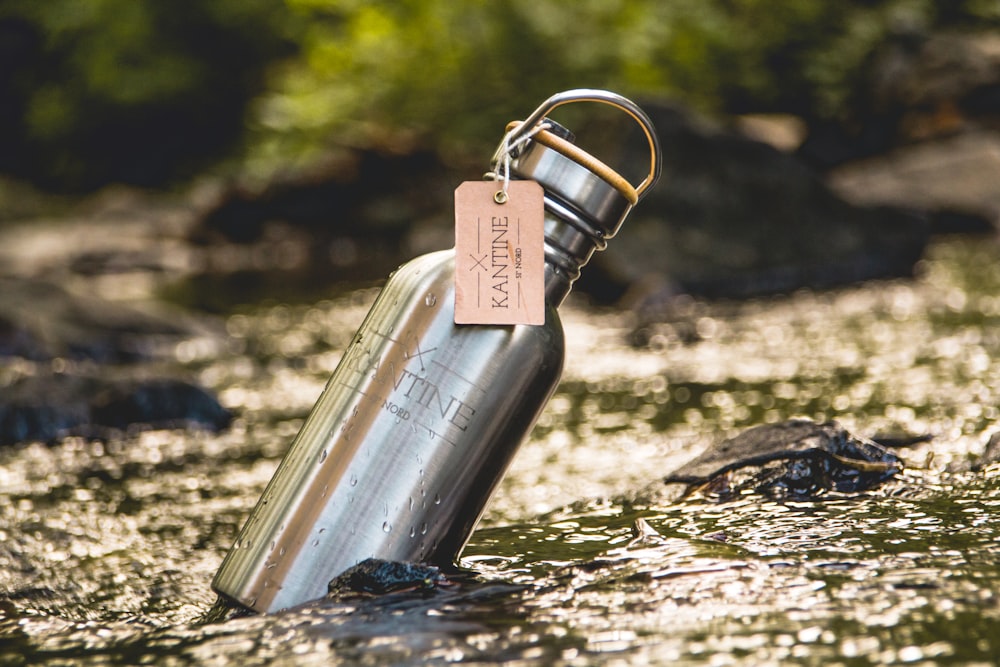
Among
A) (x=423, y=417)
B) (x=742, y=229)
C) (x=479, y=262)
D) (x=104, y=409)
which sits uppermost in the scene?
(x=742, y=229)

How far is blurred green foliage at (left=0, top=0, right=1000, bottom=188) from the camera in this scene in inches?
580

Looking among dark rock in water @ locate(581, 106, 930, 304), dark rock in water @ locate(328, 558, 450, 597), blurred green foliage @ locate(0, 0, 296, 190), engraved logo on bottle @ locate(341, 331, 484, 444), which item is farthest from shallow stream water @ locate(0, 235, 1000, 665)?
blurred green foliage @ locate(0, 0, 296, 190)

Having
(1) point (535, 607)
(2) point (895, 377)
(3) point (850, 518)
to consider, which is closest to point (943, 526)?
(3) point (850, 518)

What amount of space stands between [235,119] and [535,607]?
23180mm

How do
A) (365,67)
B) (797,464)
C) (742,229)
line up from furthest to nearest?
(365,67) < (742,229) < (797,464)

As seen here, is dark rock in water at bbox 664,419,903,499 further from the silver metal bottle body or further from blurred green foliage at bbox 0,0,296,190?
blurred green foliage at bbox 0,0,296,190

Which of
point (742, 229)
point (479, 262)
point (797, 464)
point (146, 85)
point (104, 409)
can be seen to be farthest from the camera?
point (146, 85)

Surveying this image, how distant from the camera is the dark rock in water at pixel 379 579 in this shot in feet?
5.51

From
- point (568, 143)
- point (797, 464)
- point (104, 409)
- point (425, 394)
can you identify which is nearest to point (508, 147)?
point (568, 143)

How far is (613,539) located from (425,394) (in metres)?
0.46

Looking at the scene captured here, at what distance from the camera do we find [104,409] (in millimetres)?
3840

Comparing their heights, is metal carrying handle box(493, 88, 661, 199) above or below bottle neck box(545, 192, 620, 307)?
above

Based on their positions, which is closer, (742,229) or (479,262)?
(479,262)

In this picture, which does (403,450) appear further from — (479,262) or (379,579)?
(479,262)
